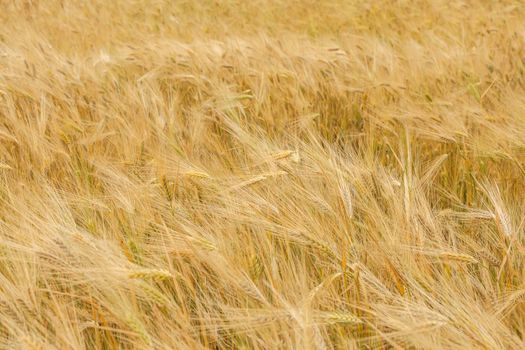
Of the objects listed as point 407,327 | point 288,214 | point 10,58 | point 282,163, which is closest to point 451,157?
point 282,163

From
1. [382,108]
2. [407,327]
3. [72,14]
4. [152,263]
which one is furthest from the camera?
[72,14]

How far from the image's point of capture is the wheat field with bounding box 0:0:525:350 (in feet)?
3.02

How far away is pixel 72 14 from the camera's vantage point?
5.29 metres

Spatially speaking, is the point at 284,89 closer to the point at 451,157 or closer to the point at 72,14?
the point at 451,157

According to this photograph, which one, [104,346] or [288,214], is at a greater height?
[288,214]

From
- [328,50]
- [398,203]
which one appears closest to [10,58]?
[328,50]

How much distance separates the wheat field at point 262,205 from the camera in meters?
0.92

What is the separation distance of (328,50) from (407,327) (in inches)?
90.8

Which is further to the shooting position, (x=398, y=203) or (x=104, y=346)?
(x=398, y=203)

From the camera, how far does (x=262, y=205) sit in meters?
1.22


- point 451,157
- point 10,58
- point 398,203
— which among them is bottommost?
point 451,157

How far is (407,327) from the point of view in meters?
0.81

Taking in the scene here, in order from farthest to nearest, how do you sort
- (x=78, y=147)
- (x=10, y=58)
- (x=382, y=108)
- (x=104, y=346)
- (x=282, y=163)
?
(x=10, y=58) → (x=382, y=108) → (x=78, y=147) → (x=282, y=163) → (x=104, y=346)

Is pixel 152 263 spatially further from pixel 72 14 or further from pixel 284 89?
pixel 72 14
